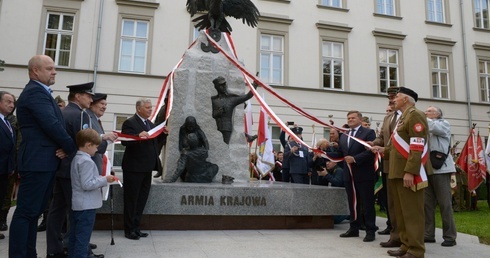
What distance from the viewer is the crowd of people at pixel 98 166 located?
323cm

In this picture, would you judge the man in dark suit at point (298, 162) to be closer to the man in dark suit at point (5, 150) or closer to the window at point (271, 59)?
the man in dark suit at point (5, 150)

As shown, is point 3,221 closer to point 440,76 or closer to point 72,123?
point 72,123

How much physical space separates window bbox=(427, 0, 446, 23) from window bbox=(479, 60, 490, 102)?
3.38 meters

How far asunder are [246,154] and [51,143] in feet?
13.1

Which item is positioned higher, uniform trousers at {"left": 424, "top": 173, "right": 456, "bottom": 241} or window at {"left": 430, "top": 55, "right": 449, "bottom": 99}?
window at {"left": 430, "top": 55, "right": 449, "bottom": 99}

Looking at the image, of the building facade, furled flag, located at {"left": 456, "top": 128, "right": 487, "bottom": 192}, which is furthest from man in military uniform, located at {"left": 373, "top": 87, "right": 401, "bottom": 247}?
the building facade

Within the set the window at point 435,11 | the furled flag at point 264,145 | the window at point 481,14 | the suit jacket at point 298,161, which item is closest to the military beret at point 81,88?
the furled flag at point 264,145

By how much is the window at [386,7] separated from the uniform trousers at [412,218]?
1750cm

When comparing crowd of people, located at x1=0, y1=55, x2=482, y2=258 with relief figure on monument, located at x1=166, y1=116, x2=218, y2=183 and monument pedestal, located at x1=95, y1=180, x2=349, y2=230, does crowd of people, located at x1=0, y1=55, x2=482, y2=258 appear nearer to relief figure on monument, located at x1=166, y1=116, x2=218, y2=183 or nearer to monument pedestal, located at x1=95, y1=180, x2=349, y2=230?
monument pedestal, located at x1=95, y1=180, x2=349, y2=230

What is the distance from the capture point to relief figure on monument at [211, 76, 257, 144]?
6.61 m

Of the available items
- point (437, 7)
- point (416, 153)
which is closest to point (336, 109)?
point (437, 7)

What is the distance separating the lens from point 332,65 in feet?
60.3

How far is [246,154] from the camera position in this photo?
271 inches

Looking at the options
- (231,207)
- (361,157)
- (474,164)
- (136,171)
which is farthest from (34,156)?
(474,164)
